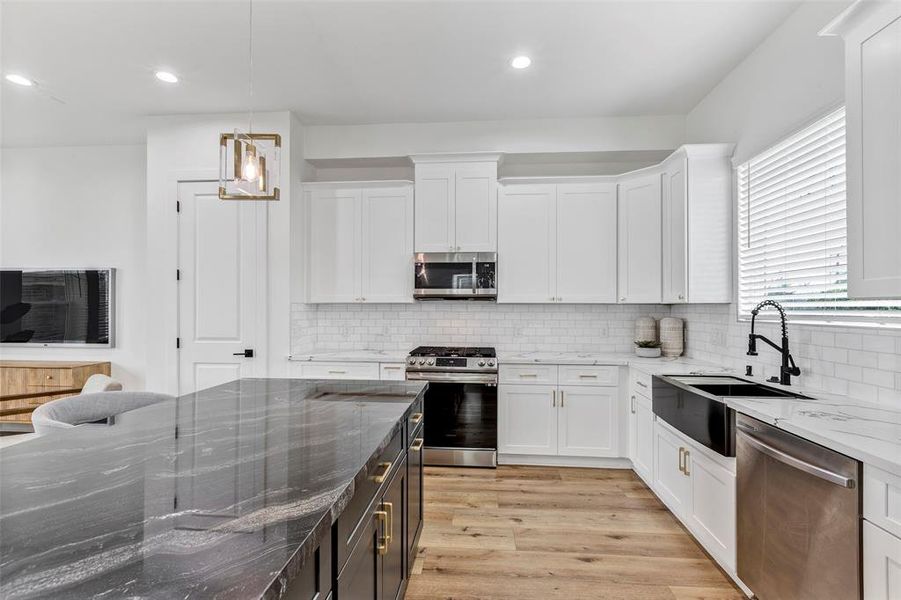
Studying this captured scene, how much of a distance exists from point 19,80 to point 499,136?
3.89 metres

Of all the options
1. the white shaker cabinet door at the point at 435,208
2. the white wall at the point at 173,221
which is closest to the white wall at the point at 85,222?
the white wall at the point at 173,221

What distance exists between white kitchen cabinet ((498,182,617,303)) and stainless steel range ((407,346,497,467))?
2.60ft

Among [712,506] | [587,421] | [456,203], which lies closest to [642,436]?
[587,421]

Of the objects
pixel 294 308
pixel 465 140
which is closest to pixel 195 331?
pixel 294 308

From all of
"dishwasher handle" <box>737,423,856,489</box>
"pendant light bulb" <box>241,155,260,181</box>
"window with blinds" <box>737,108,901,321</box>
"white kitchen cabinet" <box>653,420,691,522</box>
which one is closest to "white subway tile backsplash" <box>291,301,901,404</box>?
"window with blinds" <box>737,108,901,321</box>

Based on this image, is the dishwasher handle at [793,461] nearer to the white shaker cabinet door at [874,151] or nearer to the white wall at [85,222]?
the white shaker cabinet door at [874,151]

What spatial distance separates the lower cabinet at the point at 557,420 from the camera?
366cm

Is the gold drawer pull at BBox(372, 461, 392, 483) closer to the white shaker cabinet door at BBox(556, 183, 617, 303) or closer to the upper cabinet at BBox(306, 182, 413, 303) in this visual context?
the upper cabinet at BBox(306, 182, 413, 303)

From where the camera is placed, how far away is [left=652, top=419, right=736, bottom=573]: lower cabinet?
214cm

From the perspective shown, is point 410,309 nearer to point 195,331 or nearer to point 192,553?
point 195,331

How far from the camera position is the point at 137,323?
15.2 feet

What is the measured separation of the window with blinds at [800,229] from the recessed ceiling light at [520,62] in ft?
5.43

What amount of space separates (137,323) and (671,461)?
5.15m

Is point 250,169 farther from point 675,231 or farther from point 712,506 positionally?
point 675,231
